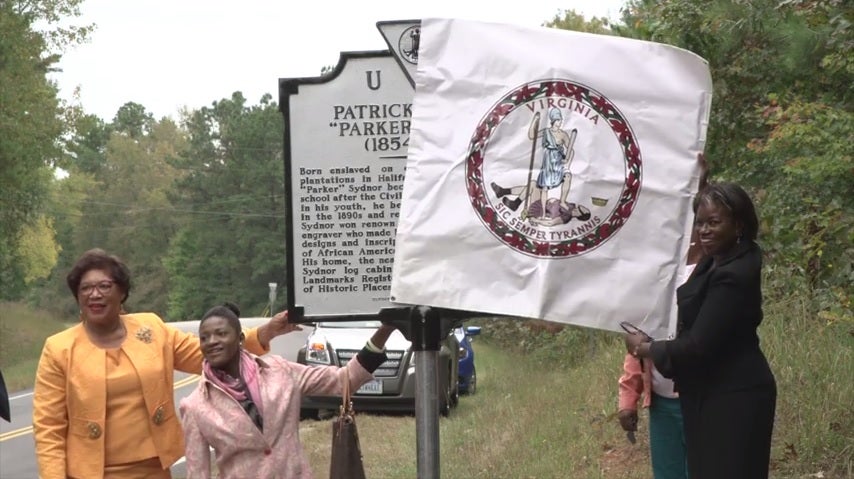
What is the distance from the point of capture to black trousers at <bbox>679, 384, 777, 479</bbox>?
472cm

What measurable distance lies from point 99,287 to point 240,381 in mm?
721

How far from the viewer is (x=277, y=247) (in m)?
75.6

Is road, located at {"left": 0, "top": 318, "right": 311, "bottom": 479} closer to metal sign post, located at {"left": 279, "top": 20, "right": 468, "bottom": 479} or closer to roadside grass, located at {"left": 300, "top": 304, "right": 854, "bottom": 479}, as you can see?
roadside grass, located at {"left": 300, "top": 304, "right": 854, "bottom": 479}

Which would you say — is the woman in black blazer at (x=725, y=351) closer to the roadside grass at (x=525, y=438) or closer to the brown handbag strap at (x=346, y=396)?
the brown handbag strap at (x=346, y=396)

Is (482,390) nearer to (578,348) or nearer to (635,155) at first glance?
(578,348)

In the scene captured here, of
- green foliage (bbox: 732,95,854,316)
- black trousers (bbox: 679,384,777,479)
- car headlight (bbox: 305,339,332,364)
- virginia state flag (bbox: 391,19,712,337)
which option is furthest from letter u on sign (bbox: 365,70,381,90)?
car headlight (bbox: 305,339,332,364)

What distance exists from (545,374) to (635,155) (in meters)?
13.3

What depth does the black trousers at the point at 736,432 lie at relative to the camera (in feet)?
15.5

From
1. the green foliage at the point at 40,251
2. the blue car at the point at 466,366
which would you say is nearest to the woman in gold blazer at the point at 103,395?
the blue car at the point at 466,366

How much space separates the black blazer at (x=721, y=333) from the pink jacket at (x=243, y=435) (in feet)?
4.67

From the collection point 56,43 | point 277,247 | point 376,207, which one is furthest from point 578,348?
point 277,247

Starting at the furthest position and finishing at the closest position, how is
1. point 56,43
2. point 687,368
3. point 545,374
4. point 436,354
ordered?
1. point 56,43
2. point 545,374
3. point 436,354
4. point 687,368

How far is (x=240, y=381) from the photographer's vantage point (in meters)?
5.12

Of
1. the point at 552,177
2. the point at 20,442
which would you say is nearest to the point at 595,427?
the point at 552,177
